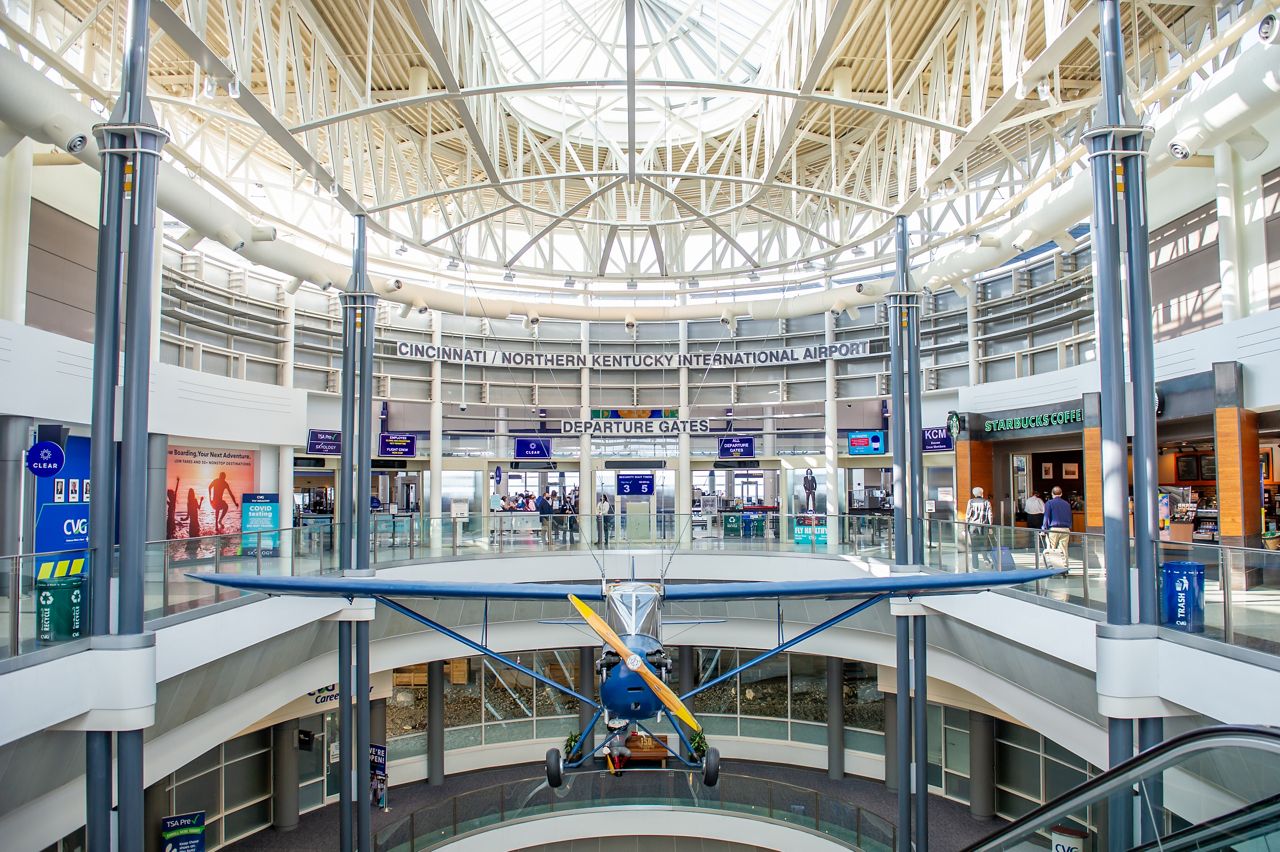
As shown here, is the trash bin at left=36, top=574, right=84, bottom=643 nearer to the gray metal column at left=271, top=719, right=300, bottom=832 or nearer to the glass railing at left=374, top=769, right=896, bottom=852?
the glass railing at left=374, top=769, right=896, bottom=852

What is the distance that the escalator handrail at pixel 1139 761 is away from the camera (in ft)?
11.9

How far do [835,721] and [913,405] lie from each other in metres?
10.3

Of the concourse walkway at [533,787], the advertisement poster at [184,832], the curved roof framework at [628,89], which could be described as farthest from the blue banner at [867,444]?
the advertisement poster at [184,832]

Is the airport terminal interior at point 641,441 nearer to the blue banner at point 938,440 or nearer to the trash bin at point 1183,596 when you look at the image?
the trash bin at point 1183,596

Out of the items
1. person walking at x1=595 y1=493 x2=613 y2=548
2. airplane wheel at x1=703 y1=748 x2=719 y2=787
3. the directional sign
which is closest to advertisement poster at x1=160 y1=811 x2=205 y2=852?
the directional sign

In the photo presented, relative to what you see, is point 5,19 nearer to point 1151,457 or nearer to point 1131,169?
point 1131,169

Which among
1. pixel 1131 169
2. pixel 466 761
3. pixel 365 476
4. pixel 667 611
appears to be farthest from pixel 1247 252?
pixel 466 761

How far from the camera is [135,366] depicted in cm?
823

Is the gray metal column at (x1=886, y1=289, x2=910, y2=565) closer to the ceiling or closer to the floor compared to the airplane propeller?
closer to the ceiling

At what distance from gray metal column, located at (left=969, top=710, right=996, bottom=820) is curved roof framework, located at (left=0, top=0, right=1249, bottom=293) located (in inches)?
439

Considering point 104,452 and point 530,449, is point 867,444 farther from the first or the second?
point 104,452

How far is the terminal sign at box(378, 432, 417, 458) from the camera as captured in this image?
925 inches

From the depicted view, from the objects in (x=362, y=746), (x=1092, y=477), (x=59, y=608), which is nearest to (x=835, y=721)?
(x=1092, y=477)

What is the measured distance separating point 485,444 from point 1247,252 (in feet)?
73.7
